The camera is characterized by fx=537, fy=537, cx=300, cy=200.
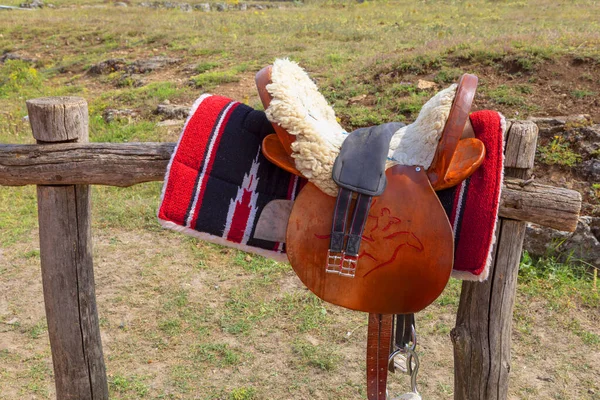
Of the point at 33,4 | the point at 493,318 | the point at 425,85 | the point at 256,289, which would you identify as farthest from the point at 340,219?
the point at 33,4

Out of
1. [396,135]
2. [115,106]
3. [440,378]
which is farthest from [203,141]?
[115,106]

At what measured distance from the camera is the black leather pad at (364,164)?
1.56m

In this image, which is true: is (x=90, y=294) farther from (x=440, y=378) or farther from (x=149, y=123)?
(x=149, y=123)

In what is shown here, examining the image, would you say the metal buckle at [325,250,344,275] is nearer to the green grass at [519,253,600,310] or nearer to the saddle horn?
the saddle horn

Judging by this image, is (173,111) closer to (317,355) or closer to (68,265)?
(317,355)

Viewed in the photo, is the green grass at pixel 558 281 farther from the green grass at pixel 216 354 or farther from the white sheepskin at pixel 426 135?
the white sheepskin at pixel 426 135

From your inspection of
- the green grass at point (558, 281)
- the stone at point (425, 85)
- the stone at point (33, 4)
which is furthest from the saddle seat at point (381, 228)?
the stone at point (33, 4)

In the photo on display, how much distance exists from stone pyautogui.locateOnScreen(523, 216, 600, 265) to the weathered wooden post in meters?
2.96

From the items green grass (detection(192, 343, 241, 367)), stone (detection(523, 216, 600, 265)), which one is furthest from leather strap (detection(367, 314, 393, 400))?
stone (detection(523, 216, 600, 265))

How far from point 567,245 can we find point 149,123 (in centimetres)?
476

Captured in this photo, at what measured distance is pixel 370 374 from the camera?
5.73 ft

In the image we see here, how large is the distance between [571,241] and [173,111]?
4.78 metres

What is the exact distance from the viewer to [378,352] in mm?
1741

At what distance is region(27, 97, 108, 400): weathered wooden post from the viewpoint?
2152 mm
